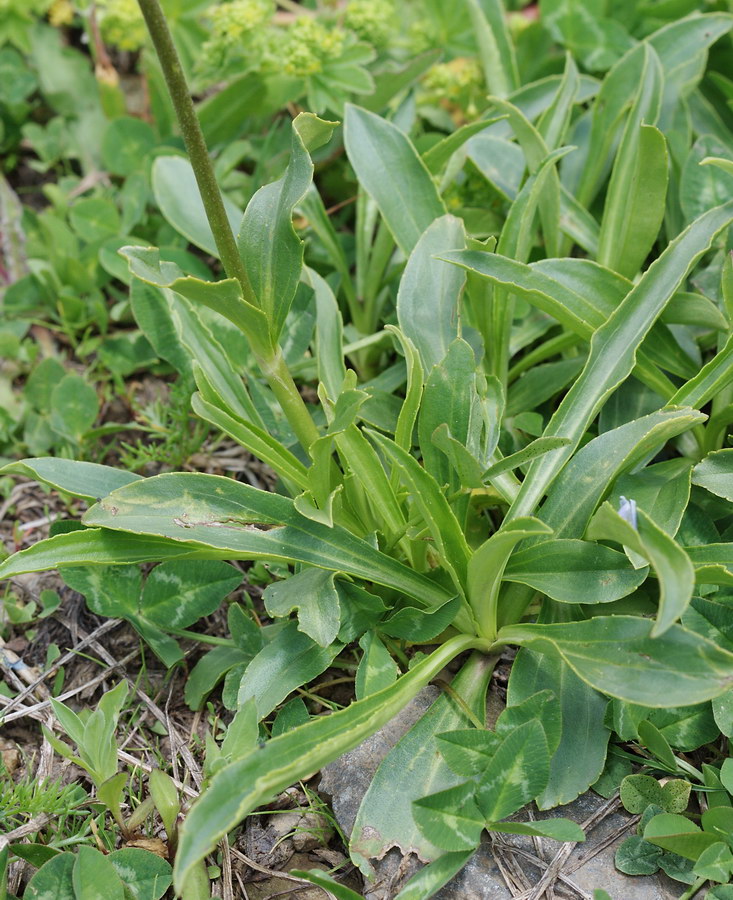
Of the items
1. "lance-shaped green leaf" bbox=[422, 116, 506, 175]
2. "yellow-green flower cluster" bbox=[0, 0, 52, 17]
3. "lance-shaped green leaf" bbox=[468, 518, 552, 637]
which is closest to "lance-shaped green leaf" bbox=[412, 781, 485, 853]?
"lance-shaped green leaf" bbox=[468, 518, 552, 637]

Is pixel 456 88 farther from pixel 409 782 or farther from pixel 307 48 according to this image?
pixel 409 782

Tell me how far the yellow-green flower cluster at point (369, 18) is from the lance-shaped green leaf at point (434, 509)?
163 cm

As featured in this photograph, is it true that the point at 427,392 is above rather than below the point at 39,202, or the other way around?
below

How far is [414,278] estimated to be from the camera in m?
1.97

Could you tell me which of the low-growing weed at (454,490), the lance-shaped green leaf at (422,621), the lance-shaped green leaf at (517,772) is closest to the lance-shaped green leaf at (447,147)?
the low-growing weed at (454,490)

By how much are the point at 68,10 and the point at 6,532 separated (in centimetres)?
201

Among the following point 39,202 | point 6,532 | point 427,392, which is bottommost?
point 6,532

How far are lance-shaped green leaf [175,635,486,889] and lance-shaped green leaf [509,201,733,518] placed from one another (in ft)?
Answer: 1.86

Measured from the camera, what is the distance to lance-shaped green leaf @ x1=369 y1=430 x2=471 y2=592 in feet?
5.08

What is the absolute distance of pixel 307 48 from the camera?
247 cm

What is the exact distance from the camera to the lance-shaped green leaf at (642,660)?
1.31 metres

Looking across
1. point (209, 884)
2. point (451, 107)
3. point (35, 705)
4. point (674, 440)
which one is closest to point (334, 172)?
point (451, 107)

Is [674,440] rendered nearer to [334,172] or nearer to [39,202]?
[334,172]

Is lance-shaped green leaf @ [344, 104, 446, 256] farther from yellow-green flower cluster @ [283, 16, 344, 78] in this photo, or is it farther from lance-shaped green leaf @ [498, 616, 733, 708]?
lance-shaped green leaf @ [498, 616, 733, 708]
